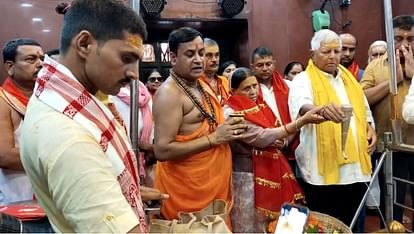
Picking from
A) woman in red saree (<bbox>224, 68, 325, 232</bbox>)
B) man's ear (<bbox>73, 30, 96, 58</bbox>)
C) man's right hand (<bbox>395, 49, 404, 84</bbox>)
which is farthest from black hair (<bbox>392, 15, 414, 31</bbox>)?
man's ear (<bbox>73, 30, 96, 58</bbox>)

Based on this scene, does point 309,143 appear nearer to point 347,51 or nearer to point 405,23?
point 405,23

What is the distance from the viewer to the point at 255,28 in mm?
4742

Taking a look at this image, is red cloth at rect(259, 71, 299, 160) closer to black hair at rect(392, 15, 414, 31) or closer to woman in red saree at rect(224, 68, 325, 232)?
woman in red saree at rect(224, 68, 325, 232)

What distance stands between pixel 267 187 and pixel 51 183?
55.1 inches

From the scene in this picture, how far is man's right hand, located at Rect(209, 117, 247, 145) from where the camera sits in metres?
1.79

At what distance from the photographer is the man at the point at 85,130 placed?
641mm

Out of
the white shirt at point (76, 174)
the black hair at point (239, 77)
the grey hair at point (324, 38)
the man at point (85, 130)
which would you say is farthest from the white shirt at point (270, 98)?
the white shirt at point (76, 174)

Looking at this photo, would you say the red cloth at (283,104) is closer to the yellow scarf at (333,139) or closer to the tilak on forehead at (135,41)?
the yellow scarf at (333,139)

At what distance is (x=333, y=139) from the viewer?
6.66ft

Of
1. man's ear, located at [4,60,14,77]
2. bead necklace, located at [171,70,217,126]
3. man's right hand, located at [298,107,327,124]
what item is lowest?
man's right hand, located at [298,107,327,124]

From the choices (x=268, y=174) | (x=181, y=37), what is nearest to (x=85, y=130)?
(x=181, y=37)

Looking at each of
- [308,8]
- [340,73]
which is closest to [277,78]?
[340,73]

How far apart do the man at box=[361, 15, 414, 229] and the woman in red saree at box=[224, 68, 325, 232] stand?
18.7 inches

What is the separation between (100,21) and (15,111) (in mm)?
1279
